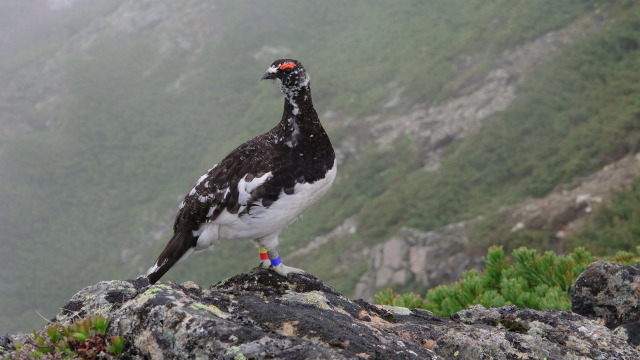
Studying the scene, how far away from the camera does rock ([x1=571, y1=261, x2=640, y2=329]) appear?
5.59m

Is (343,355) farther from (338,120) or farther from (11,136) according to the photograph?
(11,136)

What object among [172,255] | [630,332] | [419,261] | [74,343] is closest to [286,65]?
[172,255]

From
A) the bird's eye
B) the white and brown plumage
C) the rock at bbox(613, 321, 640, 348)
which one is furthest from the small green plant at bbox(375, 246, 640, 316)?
the bird's eye

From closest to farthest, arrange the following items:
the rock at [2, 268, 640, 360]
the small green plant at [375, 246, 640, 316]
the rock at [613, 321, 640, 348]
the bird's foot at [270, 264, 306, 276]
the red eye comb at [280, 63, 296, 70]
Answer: the rock at [2, 268, 640, 360]
the rock at [613, 321, 640, 348]
the bird's foot at [270, 264, 306, 276]
the red eye comb at [280, 63, 296, 70]
the small green plant at [375, 246, 640, 316]

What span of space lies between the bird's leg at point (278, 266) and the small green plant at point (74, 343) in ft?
7.74

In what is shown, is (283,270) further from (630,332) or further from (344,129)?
(344,129)

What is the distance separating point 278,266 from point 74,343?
2597mm

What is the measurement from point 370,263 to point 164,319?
2575 cm

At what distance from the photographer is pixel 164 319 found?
134 inches

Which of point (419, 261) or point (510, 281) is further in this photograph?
point (419, 261)

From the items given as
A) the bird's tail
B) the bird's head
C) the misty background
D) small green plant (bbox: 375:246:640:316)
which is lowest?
small green plant (bbox: 375:246:640:316)

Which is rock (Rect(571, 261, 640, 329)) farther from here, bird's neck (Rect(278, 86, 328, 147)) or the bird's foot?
bird's neck (Rect(278, 86, 328, 147))

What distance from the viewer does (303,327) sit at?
361 centimetres

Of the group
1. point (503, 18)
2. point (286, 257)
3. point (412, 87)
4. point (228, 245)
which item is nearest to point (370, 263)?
point (286, 257)
